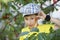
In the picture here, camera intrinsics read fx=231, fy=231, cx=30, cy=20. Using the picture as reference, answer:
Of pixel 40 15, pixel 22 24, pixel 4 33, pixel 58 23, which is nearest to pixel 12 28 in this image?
pixel 4 33

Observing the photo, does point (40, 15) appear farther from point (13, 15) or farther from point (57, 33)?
point (13, 15)

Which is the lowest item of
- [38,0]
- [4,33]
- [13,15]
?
[4,33]

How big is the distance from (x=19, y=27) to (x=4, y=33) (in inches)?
11.8

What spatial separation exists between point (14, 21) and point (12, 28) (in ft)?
0.49

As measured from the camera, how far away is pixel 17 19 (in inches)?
93.9

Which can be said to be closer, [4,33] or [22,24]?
[4,33]

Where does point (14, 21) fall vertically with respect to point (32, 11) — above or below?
below

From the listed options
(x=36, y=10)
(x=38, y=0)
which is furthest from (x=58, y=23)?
(x=38, y=0)

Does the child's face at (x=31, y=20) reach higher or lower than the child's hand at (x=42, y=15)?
lower

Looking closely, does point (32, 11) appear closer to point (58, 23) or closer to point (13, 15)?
point (58, 23)

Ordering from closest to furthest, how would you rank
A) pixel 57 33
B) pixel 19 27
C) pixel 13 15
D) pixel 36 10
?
pixel 57 33 < pixel 36 10 < pixel 13 15 < pixel 19 27

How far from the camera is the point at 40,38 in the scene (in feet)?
2.88

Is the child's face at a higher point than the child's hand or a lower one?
lower

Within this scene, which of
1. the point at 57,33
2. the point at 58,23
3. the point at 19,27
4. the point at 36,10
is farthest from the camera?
the point at 19,27
